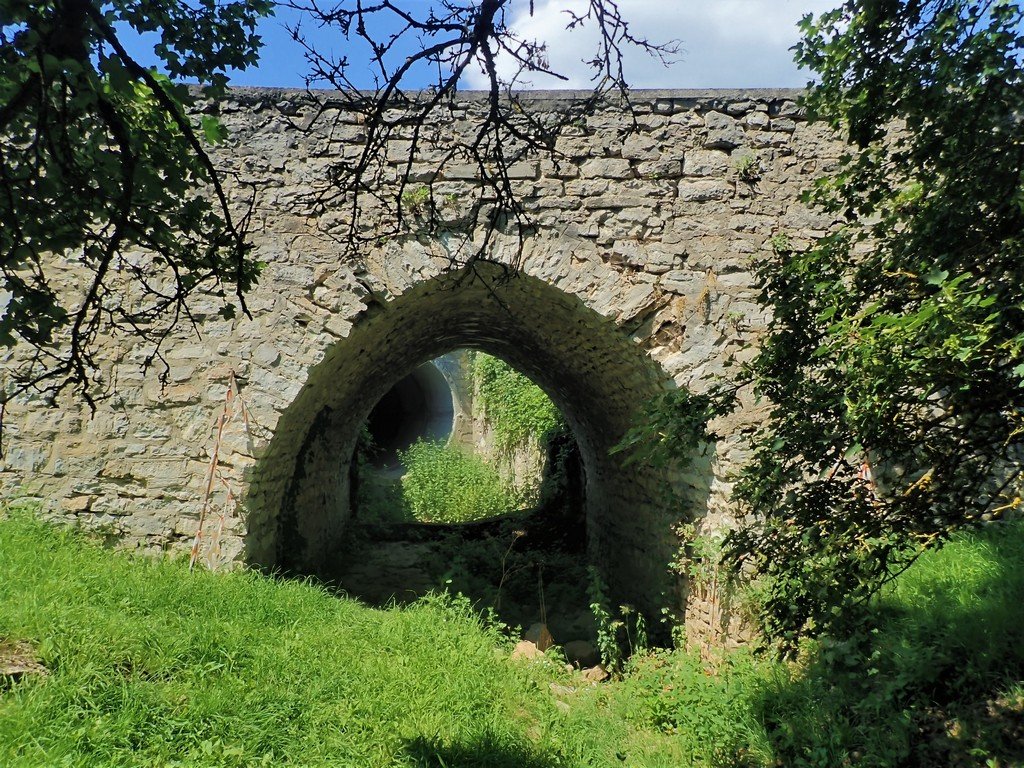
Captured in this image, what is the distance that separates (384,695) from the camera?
3.79 metres

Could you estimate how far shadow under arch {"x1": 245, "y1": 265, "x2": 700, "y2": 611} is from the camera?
4.98 metres

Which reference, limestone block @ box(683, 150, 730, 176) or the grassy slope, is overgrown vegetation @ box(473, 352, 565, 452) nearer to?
limestone block @ box(683, 150, 730, 176)

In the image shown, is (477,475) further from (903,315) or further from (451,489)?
(903,315)

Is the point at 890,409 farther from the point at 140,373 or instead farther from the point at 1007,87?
the point at 140,373

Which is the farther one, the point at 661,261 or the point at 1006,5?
the point at 661,261

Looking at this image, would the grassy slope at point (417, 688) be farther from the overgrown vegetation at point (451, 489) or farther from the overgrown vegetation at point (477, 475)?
the overgrown vegetation at point (451, 489)

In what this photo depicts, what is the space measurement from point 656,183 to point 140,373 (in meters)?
3.58

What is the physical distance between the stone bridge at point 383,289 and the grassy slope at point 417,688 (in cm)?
53

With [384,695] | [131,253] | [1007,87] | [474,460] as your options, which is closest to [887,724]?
[384,695]

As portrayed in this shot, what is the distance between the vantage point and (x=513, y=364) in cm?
834

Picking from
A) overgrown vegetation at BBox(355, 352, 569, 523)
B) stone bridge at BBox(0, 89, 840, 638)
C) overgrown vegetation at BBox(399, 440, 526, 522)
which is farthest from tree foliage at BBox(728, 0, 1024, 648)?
overgrown vegetation at BBox(399, 440, 526, 522)

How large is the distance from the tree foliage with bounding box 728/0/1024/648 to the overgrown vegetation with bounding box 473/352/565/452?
753cm

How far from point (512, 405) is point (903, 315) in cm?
968

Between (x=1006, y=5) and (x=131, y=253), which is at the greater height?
(x=1006, y=5)
